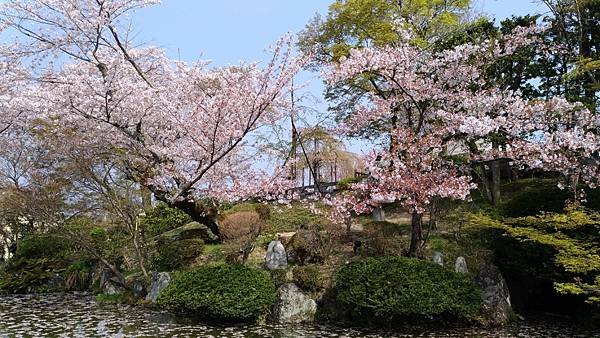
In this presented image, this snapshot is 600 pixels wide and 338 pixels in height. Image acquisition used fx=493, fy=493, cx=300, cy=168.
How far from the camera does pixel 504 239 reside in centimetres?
1073

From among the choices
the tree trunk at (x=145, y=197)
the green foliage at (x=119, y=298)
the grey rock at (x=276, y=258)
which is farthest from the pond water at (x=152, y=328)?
the tree trunk at (x=145, y=197)

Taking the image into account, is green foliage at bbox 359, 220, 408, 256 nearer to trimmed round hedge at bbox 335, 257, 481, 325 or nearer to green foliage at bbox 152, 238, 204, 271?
trimmed round hedge at bbox 335, 257, 481, 325

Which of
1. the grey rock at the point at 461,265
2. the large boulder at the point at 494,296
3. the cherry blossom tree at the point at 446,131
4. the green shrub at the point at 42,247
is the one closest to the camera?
the large boulder at the point at 494,296

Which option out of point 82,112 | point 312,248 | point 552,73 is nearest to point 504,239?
point 312,248

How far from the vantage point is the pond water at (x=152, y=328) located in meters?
8.59

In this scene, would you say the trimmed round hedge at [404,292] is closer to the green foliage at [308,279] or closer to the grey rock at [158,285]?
the green foliage at [308,279]

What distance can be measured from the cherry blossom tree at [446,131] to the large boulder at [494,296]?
160 centimetres

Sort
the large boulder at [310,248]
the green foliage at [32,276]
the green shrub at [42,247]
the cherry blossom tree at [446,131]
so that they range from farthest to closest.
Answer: the green shrub at [42,247] < the green foliage at [32,276] < the large boulder at [310,248] < the cherry blossom tree at [446,131]

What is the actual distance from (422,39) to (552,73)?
4121mm

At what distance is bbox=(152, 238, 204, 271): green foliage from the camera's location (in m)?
13.5

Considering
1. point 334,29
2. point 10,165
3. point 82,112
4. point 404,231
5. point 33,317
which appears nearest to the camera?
point 82,112

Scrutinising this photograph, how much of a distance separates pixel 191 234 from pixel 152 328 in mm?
6566

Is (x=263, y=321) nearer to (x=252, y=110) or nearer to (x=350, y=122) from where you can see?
(x=252, y=110)

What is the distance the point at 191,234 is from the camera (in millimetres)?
15617
